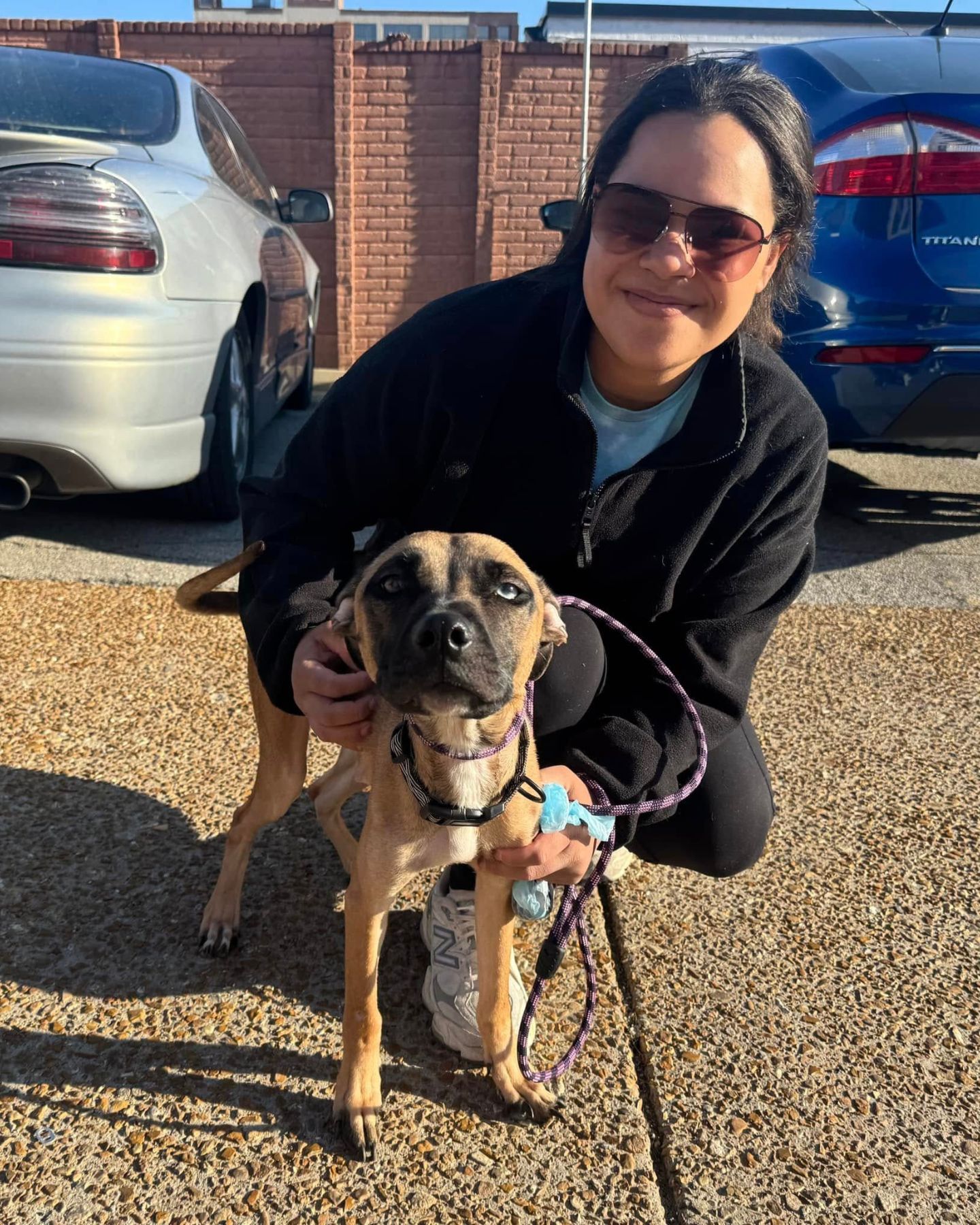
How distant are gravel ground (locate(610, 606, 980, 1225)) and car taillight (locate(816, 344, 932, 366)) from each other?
5.41 ft

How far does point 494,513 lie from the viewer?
2.39 metres

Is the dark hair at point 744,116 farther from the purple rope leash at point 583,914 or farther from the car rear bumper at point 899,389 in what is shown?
the car rear bumper at point 899,389

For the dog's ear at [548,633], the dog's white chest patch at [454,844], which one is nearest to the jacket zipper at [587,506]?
the dog's ear at [548,633]

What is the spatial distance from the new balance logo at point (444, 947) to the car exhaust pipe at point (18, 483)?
8.66 ft

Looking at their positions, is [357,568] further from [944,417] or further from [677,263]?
[944,417]

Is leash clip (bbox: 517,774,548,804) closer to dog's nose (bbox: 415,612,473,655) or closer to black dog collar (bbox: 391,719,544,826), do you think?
black dog collar (bbox: 391,719,544,826)

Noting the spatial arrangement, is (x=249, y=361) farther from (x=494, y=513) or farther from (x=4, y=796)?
(x=494, y=513)

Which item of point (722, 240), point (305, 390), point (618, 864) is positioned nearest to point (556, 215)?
point (722, 240)

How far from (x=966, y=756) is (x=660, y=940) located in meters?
1.57

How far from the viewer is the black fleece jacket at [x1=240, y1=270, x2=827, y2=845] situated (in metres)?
2.24

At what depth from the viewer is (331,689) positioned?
2.07 metres

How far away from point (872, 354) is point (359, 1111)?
3.76 m

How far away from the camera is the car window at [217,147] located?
199 inches

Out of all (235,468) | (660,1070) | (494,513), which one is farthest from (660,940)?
(235,468)
